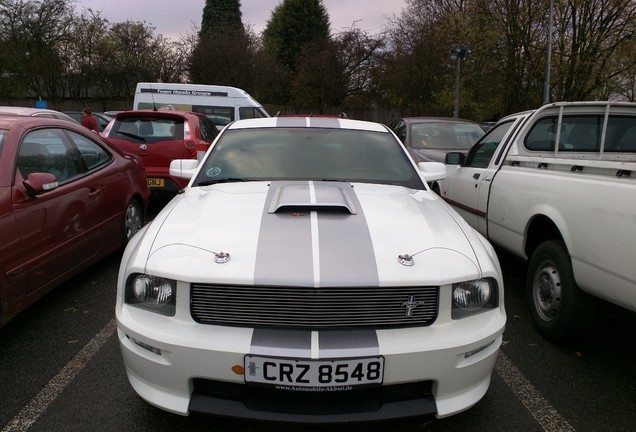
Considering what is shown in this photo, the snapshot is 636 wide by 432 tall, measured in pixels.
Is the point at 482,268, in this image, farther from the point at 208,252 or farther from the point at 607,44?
the point at 607,44

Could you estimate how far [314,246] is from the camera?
7.36ft

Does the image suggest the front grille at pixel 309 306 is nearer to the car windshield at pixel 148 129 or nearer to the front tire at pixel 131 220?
the front tire at pixel 131 220

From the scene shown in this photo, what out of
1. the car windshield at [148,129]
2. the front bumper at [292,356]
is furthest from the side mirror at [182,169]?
the car windshield at [148,129]

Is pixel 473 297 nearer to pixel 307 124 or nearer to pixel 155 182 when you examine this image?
pixel 307 124

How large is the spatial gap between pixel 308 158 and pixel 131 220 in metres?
2.73

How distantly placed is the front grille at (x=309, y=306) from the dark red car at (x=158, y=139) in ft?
16.7

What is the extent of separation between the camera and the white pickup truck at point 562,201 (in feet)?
8.59

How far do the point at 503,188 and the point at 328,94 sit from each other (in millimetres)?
30559

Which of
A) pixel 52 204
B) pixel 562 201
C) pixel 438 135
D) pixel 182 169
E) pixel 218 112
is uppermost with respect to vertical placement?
pixel 218 112

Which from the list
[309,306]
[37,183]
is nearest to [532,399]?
[309,306]

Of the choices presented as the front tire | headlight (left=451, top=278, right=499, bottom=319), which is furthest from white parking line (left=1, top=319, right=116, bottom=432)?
headlight (left=451, top=278, right=499, bottom=319)

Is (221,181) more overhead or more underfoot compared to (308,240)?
more overhead

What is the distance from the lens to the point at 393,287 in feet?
6.88

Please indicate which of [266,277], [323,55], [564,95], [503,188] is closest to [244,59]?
[323,55]
